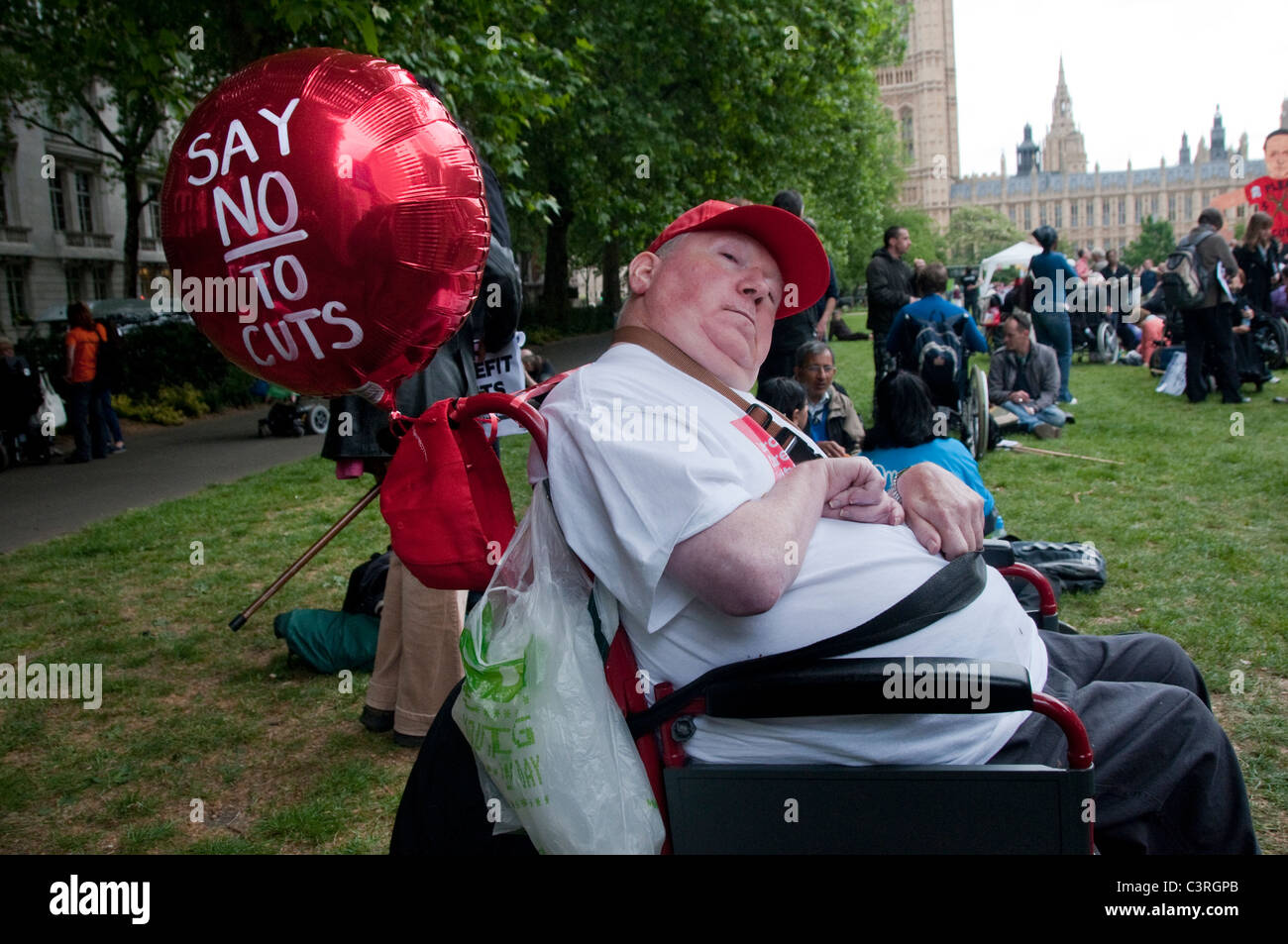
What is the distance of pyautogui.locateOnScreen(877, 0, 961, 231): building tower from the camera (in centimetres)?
7912

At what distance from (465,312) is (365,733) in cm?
226

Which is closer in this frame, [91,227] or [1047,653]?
[1047,653]

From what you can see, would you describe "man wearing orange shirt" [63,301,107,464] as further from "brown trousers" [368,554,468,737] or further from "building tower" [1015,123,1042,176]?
"building tower" [1015,123,1042,176]

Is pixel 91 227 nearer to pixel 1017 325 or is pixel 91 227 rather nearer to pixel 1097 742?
pixel 1017 325

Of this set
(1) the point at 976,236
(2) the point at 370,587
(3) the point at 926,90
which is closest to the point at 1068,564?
(2) the point at 370,587

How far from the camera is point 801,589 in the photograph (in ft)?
6.09

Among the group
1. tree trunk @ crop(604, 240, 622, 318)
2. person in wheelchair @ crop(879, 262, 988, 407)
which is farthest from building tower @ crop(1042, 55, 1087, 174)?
person in wheelchair @ crop(879, 262, 988, 407)

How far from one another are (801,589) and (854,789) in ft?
1.16

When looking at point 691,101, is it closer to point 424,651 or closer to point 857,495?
point 424,651

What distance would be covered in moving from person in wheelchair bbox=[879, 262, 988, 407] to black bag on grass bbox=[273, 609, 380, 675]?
534cm

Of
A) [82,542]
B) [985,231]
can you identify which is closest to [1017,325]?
[82,542]

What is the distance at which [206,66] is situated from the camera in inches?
711

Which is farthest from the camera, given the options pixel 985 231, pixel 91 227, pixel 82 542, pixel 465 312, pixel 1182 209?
pixel 1182 209
